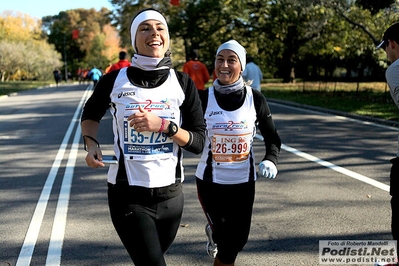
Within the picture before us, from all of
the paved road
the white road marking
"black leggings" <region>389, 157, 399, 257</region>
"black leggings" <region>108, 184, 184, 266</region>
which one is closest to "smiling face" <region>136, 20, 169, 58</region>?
"black leggings" <region>108, 184, 184, 266</region>

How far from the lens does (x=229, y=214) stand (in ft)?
12.1

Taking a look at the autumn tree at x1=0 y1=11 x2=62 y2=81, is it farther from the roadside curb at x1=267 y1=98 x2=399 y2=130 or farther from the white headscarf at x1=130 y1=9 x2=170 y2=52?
the white headscarf at x1=130 y1=9 x2=170 y2=52

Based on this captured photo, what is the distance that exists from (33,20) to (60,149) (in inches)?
3521

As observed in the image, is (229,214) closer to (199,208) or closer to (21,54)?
(199,208)

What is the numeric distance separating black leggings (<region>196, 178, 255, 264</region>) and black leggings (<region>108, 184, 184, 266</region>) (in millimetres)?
818

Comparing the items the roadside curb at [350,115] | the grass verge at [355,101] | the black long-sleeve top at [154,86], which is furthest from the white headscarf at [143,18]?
the grass verge at [355,101]

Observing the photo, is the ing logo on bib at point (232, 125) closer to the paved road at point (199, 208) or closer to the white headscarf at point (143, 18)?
the white headscarf at point (143, 18)

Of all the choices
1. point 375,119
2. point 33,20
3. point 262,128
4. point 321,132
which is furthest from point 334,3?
point 33,20

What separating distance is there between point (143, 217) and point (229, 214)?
1014mm

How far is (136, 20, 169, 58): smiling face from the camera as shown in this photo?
9.55ft

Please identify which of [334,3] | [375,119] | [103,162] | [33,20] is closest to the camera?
[103,162]

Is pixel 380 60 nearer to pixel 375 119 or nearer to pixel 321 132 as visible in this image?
pixel 375 119

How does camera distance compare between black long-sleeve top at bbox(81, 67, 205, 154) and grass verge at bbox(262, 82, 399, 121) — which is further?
grass verge at bbox(262, 82, 399, 121)

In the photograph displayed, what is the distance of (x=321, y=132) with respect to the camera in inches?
503
